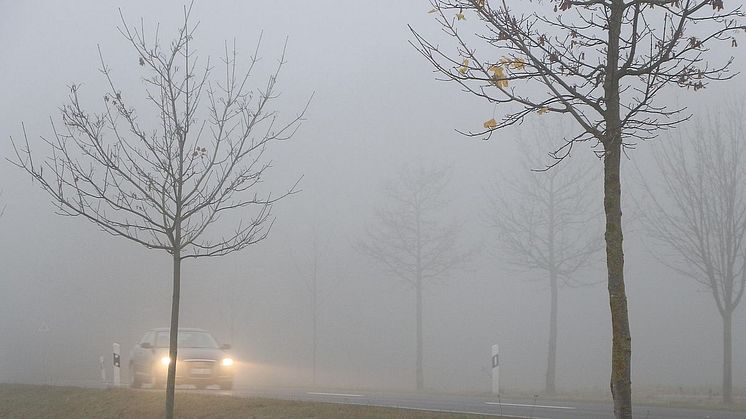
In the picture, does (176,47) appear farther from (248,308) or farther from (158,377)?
(248,308)

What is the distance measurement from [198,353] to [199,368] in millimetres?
455

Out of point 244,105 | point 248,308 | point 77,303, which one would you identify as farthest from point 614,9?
point 77,303

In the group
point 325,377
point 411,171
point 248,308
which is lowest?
point 325,377

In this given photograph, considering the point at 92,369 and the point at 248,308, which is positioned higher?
the point at 248,308

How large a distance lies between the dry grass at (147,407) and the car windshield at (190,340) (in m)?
2.88

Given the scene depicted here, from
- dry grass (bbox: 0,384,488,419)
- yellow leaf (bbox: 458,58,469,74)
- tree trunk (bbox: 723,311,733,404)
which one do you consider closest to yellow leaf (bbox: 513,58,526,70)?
yellow leaf (bbox: 458,58,469,74)

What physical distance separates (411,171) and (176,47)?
844 inches

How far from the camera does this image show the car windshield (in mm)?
20769

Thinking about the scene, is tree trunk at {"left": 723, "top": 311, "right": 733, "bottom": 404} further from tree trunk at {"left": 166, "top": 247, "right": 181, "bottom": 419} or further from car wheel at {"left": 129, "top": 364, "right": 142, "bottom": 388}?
car wheel at {"left": 129, "top": 364, "right": 142, "bottom": 388}

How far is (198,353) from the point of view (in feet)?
66.9

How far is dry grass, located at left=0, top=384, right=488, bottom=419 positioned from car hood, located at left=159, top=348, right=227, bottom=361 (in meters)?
2.70

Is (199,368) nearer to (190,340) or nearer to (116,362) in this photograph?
(190,340)

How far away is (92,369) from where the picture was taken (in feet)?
160

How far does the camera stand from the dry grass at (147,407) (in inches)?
489
